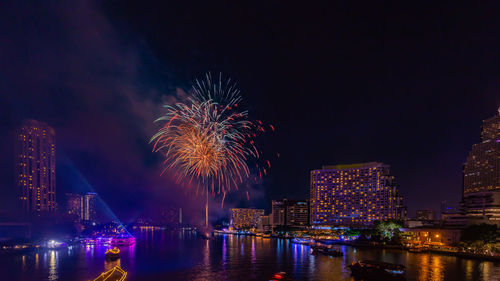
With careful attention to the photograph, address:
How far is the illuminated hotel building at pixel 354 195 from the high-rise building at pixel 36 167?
111 metres

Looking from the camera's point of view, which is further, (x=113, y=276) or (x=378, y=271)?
(x=378, y=271)

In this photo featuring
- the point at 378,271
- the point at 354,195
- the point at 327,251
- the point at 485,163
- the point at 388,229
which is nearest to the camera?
the point at 378,271

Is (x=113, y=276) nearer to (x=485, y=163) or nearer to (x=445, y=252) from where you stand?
(x=445, y=252)

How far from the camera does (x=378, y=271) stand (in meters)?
37.7

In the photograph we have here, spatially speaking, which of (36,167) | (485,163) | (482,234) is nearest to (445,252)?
(482,234)

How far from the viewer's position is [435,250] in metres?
63.7

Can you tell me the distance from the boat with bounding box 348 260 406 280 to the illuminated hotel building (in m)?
103

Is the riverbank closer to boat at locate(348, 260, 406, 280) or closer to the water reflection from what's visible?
boat at locate(348, 260, 406, 280)

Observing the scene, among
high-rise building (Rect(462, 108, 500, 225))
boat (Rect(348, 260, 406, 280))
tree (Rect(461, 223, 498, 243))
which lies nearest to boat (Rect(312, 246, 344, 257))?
boat (Rect(348, 260, 406, 280))

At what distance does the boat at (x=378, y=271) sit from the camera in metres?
37.0

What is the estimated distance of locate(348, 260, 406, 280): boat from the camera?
121ft

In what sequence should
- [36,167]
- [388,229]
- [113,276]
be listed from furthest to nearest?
[36,167], [388,229], [113,276]

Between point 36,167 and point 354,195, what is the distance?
126m

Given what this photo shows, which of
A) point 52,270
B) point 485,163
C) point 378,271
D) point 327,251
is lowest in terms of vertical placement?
point 327,251
